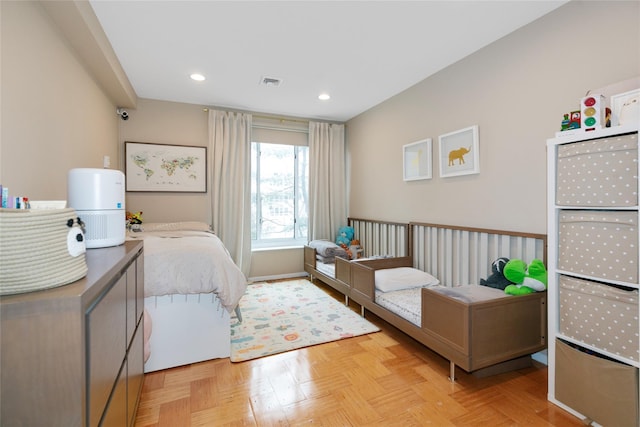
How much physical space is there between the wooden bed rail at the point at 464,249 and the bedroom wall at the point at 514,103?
0.08m

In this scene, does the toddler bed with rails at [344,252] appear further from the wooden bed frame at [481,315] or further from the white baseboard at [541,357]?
the white baseboard at [541,357]

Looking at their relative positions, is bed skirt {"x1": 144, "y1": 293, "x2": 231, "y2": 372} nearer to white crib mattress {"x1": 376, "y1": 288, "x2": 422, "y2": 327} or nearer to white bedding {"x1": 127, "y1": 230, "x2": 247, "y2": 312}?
white bedding {"x1": 127, "y1": 230, "x2": 247, "y2": 312}

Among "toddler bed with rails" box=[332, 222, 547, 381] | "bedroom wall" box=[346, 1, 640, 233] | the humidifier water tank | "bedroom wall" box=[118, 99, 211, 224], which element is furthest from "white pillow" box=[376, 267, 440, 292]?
"bedroom wall" box=[118, 99, 211, 224]

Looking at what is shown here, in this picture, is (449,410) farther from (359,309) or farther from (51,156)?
(51,156)

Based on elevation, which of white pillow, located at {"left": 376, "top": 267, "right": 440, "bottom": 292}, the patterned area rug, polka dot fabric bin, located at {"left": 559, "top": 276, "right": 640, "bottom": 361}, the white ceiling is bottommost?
the patterned area rug

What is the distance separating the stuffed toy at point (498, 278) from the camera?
209 cm

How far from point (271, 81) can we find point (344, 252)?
222 cm

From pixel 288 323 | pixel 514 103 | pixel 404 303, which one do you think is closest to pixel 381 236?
pixel 404 303

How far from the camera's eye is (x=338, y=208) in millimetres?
4664

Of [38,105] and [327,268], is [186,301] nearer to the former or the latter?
[38,105]

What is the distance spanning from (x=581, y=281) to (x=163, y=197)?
413 cm

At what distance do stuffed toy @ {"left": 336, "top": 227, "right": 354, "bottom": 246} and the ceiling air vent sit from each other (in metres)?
2.20

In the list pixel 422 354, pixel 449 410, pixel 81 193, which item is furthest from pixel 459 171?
pixel 81 193

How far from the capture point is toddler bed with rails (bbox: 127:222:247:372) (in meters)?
1.92
